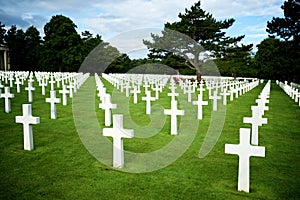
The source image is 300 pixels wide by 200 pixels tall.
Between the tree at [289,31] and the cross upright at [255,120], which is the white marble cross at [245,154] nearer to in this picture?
the cross upright at [255,120]

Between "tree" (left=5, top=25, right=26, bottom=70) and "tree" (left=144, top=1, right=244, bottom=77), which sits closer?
"tree" (left=144, top=1, right=244, bottom=77)

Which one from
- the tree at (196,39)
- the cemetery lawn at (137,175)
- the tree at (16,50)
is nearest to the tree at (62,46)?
the tree at (16,50)

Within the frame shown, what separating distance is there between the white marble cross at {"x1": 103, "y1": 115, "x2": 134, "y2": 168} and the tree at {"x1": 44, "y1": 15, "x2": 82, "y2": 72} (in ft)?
178

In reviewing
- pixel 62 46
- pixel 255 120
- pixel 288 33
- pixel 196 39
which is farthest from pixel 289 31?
pixel 62 46

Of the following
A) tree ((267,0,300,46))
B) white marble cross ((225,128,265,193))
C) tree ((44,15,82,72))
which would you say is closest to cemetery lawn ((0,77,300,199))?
white marble cross ((225,128,265,193))

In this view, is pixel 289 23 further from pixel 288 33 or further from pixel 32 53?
pixel 32 53

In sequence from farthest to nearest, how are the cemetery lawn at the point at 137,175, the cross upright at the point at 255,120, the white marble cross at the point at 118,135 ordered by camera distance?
the cross upright at the point at 255,120 → the white marble cross at the point at 118,135 → the cemetery lawn at the point at 137,175

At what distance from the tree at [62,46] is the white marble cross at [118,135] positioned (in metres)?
54.3

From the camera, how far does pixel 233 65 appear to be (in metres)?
34.8

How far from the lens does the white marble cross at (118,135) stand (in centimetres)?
485

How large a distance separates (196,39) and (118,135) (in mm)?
35029

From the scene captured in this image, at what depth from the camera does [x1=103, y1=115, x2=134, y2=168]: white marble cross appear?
4.85m

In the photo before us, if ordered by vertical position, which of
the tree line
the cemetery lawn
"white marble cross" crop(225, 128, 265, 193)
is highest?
the tree line

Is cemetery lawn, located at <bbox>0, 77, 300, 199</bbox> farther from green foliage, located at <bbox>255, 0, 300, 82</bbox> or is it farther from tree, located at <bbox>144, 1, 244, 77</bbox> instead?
tree, located at <bbox>144, 1, 244, 77</bbox>
